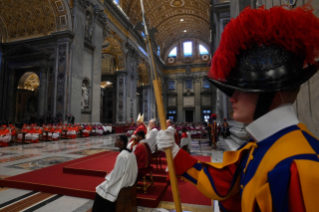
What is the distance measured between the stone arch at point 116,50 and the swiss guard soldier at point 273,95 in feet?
64.1

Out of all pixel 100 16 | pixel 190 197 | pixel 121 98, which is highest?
pixel 100 16

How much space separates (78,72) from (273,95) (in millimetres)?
13559

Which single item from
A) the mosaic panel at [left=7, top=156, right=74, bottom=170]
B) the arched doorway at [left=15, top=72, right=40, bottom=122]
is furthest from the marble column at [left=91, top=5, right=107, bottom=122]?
the mosaic panel at [left=7, top=156, right=74, bottom=170]

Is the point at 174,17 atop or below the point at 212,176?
atop

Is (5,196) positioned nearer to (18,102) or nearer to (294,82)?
(294,82)

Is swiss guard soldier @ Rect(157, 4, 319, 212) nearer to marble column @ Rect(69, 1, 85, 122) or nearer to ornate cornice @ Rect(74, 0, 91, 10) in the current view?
marble column @ Rect(69, 1, 85, 122)

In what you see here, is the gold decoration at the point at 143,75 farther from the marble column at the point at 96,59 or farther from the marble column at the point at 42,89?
the marble column at the point at 42,89

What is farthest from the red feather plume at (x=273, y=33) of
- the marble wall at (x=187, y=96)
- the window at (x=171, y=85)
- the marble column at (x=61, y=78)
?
the window at (x=171, y=85)

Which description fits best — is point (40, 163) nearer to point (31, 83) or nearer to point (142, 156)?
point (142, 156)

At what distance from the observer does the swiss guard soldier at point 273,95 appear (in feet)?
1.99

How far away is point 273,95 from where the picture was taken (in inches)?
32.9

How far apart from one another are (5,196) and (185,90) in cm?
3253

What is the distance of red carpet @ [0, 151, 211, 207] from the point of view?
316 cm

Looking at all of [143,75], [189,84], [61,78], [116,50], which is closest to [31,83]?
[61,78]
